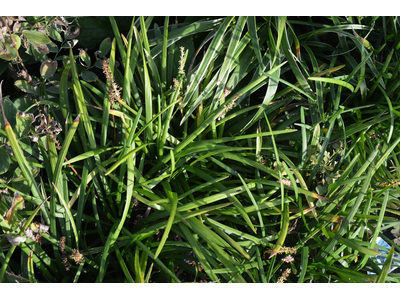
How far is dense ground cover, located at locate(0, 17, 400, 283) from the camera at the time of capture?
2.61 ft

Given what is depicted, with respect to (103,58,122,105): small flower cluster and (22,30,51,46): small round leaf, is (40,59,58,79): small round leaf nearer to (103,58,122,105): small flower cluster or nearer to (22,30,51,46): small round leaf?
(22,30,51,46): small round leaf

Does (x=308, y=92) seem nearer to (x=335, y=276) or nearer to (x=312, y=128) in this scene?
(x=312, y=128)

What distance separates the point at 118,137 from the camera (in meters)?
0.94

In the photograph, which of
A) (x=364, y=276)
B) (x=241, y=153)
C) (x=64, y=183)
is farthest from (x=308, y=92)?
(x=64, y=183)

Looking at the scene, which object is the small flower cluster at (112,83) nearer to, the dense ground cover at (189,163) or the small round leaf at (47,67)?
the dense ground cover at (189,163)

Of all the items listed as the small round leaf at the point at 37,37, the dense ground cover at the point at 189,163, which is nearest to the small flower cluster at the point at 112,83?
the dense ground cover at the point at 189,163

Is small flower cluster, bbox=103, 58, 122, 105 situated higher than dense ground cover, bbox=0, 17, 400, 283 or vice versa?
small flower cluster, bbox=103, 58, 122, 105

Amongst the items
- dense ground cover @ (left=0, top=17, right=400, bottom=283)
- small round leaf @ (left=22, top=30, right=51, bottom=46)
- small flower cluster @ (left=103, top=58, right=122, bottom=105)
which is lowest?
dense ground cover @ (left=0, top=17, right=400, bottom=283)

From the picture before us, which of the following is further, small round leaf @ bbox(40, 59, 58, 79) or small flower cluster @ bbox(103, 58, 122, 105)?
small round leaf @ bbox(40, 59, 58, 79)

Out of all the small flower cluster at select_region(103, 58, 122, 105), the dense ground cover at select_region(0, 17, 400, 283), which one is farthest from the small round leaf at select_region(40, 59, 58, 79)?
the small flower cluster at select_region(103, 58, 122, 105)

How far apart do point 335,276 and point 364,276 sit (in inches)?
3.2

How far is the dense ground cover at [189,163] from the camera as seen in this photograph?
2.61 feet

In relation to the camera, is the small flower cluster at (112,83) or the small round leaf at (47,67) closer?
the small flower cluster at (112,83)

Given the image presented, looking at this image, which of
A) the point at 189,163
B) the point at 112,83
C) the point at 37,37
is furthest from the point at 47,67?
the point at 189,163
